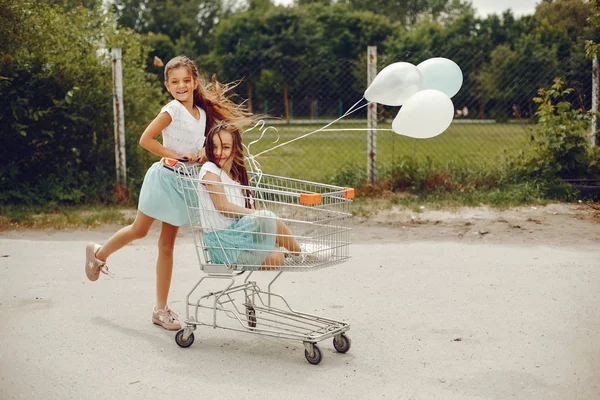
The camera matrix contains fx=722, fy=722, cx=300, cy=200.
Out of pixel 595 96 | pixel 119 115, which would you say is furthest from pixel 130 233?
pixel 595 96

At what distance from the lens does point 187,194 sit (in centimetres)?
482

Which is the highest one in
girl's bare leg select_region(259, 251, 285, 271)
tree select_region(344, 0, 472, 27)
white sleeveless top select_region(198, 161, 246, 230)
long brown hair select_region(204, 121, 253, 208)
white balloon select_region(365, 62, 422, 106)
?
tree select_region(344, 0, 472, 27)

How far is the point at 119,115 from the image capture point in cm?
995

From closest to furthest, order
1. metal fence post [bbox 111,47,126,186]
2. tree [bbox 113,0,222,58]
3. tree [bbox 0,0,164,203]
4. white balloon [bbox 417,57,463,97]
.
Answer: white balloon [bbox 417,57,463,97], tree [bbox 0,0,164,203], metal fence post [bbox 111,47,126,186], tree [bbox 113,0,222,58]

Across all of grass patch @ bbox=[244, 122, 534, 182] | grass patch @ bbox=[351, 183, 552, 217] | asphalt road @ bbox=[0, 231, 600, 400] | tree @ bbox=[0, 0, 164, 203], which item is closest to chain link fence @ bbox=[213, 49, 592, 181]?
grass patch @ bbox=[244, 122, 534, 182]

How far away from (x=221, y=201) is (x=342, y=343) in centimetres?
118

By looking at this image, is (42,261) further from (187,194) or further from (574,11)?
(574,11)

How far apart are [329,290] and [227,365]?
180cm

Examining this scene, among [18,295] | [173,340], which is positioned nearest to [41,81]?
[18,295]

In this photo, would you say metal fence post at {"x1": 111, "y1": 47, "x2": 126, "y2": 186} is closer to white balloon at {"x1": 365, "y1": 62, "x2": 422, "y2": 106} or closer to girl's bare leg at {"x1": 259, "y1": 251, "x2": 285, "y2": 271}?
white balloon at {"x1": 365, "y1": 62, "x2": 422, "y2": 106}

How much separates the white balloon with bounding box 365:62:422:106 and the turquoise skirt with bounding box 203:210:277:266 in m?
1.36

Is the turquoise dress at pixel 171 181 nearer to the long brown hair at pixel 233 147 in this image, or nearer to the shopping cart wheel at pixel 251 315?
the long brown hair at pixel 233 147

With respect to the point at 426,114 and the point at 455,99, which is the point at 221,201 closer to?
the point at 426,114

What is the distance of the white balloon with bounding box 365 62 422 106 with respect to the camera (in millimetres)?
5055
